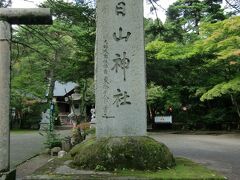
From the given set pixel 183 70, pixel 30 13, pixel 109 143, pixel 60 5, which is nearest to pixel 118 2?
pixel 30 13

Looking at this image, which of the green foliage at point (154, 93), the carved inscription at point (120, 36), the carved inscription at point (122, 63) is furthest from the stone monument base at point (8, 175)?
the green foliage at point (154, 93)

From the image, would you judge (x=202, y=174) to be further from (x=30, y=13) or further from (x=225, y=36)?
(x=225, y=36)

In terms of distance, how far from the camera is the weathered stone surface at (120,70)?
565cm

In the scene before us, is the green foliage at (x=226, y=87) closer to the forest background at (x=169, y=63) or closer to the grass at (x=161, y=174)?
the forest background at (x=169, y=63)

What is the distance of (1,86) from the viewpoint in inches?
236

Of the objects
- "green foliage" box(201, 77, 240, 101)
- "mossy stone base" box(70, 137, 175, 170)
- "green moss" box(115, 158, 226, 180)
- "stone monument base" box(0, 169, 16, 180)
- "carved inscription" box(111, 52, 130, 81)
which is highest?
"green foliage" box(201, 77, 240, 101)

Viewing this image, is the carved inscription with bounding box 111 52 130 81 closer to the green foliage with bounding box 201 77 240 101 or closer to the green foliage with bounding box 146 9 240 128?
the green foliage with bounding box 146 9 240 128

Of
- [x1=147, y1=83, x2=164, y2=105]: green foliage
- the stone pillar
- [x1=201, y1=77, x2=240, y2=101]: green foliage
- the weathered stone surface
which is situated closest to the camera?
the weathered stone surface

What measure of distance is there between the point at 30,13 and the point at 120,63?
68.6 inches

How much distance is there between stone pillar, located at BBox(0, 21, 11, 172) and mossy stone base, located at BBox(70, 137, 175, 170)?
4.90ft

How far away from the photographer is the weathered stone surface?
5.65 m

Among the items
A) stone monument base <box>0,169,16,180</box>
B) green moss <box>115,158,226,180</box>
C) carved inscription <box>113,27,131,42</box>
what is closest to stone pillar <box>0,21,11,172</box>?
stone monument base <box>0,169,16,180</box>

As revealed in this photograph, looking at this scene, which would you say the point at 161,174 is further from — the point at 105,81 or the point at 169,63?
the point at 169,63

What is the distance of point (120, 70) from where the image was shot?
226 inches
